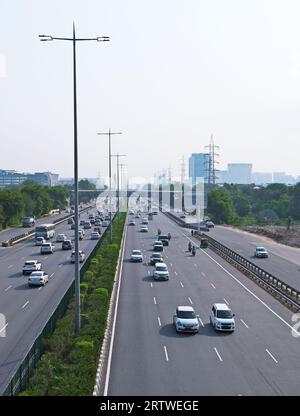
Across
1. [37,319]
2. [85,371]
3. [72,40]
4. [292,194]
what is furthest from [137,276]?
[292,194]

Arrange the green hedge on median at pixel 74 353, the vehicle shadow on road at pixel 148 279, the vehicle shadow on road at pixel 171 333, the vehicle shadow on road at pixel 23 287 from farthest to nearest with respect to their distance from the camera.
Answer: the vehicle shadow on road at pixel 148 279
the vehicle shadow on road at pixel 23 287
the vehicle shadow on road at pixel 171 333
the green hedge on median at pixel 74 353

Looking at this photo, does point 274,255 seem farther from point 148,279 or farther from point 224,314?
point 224,314

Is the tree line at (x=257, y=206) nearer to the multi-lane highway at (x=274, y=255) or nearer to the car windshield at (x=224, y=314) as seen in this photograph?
the multi-lane highway at (x=274, y=255)

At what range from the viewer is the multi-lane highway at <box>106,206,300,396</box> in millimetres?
20891

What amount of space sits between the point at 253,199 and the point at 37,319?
Result: 157 metres

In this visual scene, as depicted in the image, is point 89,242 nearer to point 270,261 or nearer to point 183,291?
point 270,261

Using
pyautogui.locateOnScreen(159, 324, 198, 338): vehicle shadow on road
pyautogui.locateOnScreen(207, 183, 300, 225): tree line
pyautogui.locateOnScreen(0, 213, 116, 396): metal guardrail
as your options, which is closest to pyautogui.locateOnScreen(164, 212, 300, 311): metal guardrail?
pyautogui.locateOnScreen(159, 324, 198, 338): vehicle shadow on road

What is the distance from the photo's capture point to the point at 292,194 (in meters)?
150

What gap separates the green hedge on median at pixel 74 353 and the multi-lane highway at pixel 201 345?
1176 mm

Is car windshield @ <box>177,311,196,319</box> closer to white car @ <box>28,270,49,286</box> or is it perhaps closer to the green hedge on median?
the green hedge on median

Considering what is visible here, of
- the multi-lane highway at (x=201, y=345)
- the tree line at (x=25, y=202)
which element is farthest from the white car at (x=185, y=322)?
the tree line at (x=25, y=202)

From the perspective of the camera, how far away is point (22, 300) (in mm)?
36281

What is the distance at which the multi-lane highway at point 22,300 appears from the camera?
81.4 feet

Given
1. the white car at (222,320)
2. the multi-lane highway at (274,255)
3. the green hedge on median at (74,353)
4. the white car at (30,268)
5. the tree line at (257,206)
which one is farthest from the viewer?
the tree line at (257,206)
